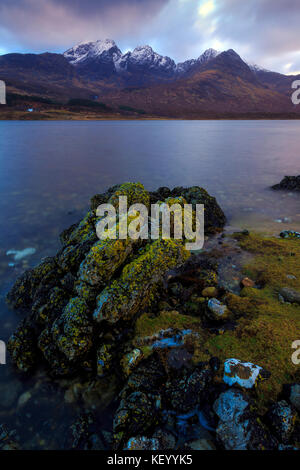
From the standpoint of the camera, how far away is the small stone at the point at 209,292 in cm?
789

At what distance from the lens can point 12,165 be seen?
1359 inches

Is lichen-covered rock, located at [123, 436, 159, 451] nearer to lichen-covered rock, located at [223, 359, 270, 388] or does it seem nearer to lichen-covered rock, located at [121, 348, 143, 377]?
lichen-covered rock, located at [121, 348, 143, 377]

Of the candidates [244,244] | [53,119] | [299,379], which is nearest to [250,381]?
[299,379]

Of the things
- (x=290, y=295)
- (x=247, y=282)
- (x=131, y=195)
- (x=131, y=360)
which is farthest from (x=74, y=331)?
(x=290, y=295)

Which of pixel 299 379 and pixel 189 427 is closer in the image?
pixel 189 427

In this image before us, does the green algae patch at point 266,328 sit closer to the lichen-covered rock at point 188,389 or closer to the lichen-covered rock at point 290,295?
the lichen-covered rock at point 290,295

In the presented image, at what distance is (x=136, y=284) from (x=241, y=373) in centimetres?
337

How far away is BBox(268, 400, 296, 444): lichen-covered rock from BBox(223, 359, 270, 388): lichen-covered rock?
0.57m

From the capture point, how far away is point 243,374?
509 centimetres

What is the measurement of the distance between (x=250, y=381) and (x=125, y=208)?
25.4 ft

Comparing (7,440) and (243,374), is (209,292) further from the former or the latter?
(7,440)

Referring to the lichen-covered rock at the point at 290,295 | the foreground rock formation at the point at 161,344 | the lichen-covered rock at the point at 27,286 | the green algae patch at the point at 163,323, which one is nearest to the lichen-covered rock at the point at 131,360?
the foreground rock formation at the point at 161,344

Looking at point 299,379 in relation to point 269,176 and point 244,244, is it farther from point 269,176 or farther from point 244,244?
point 269,176

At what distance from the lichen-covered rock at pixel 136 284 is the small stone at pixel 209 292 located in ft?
4.46
